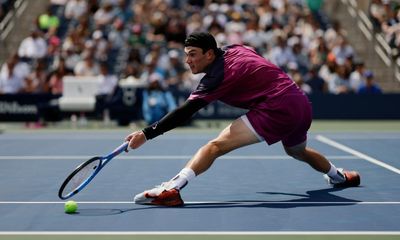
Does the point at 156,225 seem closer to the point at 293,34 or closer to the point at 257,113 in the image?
the point at 257,113

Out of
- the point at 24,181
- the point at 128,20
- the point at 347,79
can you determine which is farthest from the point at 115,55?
the point at 24,181

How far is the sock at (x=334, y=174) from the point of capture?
8.67 metres

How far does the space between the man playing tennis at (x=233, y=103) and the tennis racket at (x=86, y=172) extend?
0.27 meters

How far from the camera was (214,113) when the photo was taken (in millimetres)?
21766

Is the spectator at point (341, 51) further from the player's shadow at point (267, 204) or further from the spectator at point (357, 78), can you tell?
the player's shadow at point (267, 204)

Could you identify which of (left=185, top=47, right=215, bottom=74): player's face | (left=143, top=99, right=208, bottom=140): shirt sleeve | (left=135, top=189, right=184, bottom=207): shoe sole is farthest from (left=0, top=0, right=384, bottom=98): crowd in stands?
(left=135, top=189, right=184, bottom=207): shoe sole

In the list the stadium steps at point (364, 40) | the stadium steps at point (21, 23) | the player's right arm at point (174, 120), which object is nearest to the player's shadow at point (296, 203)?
the player's right arm at point (174, 120)

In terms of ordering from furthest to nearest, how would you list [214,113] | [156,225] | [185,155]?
[214,113] < [185,155] < [156,225]

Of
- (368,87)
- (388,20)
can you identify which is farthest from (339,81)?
(388,20)

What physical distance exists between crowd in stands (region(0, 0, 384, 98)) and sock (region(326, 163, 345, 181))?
39.6 ft

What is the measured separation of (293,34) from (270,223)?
16898 millimetres

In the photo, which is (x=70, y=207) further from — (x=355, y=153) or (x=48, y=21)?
(x=48, y=21)

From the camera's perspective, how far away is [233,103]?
796cm

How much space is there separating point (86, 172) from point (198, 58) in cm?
152
